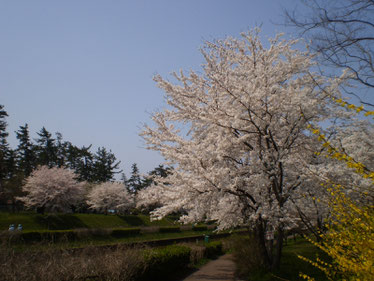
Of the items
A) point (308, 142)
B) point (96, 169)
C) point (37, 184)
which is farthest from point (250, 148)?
point (96, 169)

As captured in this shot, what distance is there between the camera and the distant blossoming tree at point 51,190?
3346 cm

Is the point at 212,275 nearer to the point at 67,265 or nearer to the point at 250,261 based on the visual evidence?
the point at 250,261

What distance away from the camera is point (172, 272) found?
10.7 m

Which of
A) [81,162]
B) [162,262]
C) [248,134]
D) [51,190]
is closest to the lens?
[248,134]

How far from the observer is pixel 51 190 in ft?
112

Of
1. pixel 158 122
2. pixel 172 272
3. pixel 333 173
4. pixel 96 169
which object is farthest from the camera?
pixel 96 169

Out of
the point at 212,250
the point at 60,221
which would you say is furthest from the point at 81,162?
the point at 212,250

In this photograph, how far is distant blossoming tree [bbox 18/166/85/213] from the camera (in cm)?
3346

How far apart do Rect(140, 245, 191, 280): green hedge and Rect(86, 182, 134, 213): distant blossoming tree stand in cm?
3756

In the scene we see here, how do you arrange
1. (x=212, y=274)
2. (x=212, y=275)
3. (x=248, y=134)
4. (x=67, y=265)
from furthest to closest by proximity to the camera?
(x=212, y=274)
(x=212, y=275)
(x=248, y=134)
(x=67, y=265)

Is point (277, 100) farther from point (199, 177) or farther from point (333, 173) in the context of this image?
point (199, 177)

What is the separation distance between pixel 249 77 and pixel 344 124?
3657 mm

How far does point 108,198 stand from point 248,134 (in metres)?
44.2

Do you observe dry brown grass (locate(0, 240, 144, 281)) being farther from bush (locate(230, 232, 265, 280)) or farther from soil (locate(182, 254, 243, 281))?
bush (locate(230, 232, 265, 280))
